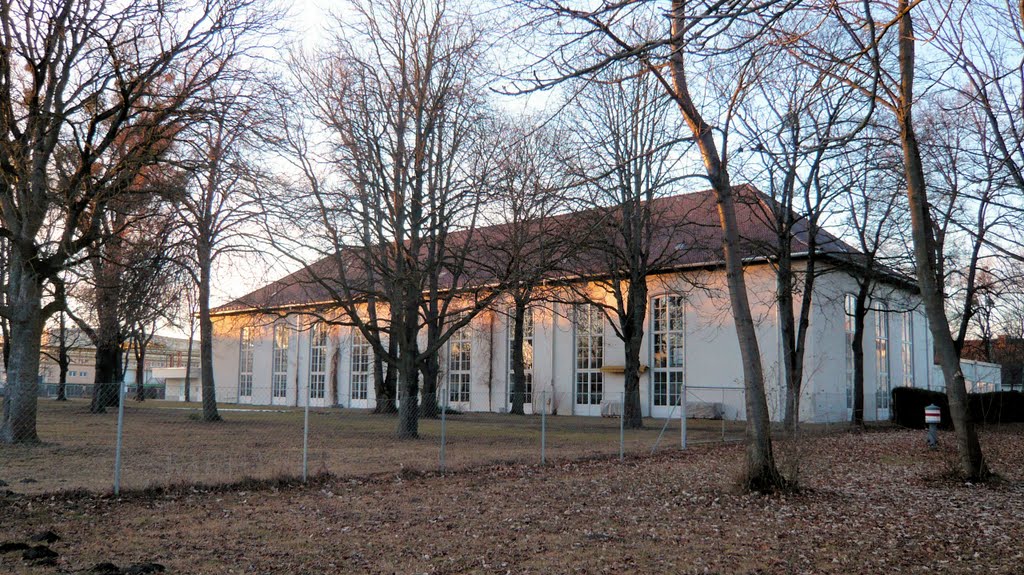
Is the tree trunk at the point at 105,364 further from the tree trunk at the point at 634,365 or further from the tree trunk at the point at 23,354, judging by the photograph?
the tree trunk at the point at 634,365

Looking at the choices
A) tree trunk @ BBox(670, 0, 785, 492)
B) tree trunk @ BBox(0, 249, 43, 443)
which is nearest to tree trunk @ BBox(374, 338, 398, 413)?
tree trunk @ BBox(0, 249, 43, 443)

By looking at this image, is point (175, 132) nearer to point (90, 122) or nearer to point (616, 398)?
point (90, 122)

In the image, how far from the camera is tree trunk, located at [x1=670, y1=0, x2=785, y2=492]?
37.2 feet

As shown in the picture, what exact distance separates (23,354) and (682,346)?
27.2 m

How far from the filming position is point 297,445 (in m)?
19.2

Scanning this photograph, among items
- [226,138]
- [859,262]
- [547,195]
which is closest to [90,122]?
[226,138]

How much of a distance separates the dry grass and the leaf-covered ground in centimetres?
148

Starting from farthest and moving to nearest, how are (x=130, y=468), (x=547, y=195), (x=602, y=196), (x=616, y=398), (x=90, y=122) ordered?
(x=616, y=398)
(x=602, y=196)
(x=90, y=122)
(x=130, y=468)
(x=547, y=195)

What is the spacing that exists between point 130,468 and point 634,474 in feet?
29.2

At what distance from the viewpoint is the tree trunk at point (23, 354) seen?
53.7ft

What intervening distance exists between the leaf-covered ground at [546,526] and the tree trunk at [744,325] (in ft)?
1.18

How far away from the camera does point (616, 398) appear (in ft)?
125

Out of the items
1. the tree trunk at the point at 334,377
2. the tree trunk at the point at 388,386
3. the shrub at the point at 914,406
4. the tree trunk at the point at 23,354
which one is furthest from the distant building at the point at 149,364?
the shrub at the point at 914,406

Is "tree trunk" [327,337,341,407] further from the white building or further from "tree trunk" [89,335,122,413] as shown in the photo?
"tree trunk" [89,335,122,413]
